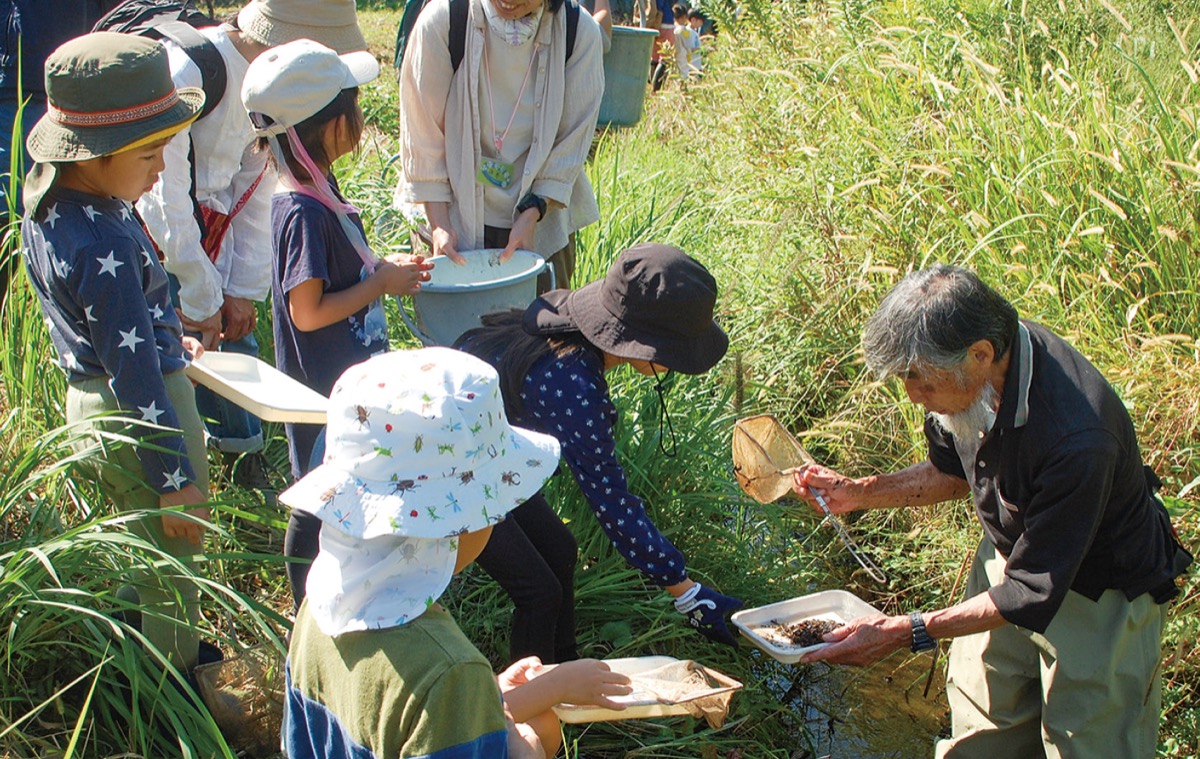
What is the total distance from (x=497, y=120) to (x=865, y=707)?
211 cm

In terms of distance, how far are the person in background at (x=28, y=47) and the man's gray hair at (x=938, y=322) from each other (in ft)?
8.61

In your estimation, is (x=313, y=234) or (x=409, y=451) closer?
(x=409, y=451)

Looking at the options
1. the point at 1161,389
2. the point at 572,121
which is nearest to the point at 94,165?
the point at 572,121

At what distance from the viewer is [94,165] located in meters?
2.17

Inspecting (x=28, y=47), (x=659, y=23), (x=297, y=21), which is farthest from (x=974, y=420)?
(x=659, y=23)

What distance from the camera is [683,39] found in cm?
964

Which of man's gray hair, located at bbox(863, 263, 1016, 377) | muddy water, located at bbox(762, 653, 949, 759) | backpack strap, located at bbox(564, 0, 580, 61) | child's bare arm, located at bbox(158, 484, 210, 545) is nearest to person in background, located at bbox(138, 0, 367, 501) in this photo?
backpack strap, located at bbox(564, 0, 580, 61)

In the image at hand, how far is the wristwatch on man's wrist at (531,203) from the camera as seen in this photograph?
3.55 metres

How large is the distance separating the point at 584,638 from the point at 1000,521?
→ 44.6 inches

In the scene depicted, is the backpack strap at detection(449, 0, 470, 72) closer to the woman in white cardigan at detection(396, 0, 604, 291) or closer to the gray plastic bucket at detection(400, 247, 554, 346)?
the woman in white cardigan at detection(396, 0, 604, 291)

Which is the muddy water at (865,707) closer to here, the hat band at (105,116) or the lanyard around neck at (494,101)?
the lanyard around neck at (494,101)

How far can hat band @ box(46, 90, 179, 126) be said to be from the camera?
2164mm

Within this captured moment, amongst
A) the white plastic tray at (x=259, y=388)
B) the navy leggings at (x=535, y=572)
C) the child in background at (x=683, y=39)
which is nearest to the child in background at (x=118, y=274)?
the white plastic tray at (x=259, y=388)

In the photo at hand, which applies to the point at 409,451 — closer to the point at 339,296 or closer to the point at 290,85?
the point at 339,296
